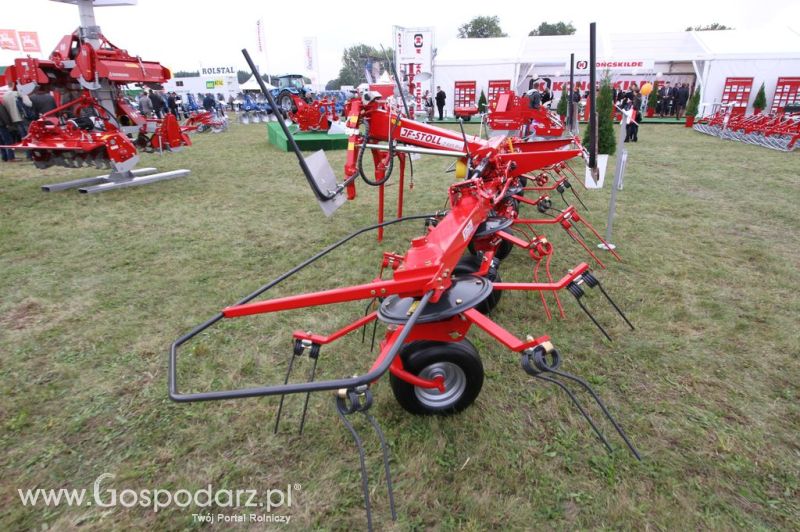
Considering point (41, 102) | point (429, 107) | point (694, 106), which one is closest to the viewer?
point (41, 102)

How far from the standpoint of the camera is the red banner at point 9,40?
2448 cm

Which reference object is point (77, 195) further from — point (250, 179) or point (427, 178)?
point (427, 178)

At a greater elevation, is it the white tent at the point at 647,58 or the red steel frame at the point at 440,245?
the white tent at the point at 647,58

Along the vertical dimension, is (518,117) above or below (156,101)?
below

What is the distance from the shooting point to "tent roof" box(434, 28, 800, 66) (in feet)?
63.1

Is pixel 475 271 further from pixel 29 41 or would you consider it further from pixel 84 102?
pixel 29 41

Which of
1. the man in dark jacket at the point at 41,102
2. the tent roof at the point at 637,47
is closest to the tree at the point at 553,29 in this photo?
the tent roof at the point at 637,47

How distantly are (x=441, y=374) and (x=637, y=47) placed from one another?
25.4 meters

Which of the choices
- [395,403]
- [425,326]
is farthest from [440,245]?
[395,403]

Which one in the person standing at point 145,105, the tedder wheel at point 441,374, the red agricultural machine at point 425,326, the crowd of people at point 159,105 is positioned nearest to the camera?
the red agricultural machine at point 425,326

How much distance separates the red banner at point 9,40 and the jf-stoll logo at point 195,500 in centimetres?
3404

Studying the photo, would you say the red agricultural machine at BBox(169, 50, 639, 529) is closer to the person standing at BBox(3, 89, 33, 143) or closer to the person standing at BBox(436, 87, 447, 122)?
the person standing at BBox(3, 89, 33, 143)

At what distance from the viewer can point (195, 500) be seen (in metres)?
2.06

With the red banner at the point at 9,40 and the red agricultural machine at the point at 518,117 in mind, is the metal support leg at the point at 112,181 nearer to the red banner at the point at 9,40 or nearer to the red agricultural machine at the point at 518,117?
the red agricultural machine at the point at 518,117
